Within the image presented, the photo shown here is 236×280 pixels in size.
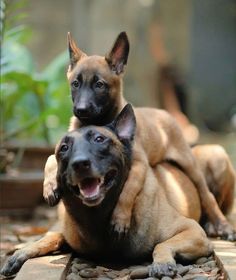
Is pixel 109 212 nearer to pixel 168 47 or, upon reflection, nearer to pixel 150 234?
pixel 150 234

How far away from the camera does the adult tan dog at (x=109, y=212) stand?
17.3 ft

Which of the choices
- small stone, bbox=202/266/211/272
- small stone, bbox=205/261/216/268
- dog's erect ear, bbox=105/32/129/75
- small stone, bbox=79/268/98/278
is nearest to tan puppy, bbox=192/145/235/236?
dog's erect ear, bbox=105/32/129/75

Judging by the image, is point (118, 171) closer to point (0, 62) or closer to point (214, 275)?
point (214, 275)

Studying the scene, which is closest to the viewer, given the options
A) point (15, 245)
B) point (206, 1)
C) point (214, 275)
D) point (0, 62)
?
point (214, 275)

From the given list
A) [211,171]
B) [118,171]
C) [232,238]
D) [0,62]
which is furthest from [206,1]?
[118,171]

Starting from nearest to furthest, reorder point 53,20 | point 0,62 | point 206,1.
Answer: point 0,62 < point 206,1 < point 53,20

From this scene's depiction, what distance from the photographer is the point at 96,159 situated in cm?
532

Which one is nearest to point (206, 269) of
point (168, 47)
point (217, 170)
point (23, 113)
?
point (217, 170)

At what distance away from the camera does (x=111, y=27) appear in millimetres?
17406

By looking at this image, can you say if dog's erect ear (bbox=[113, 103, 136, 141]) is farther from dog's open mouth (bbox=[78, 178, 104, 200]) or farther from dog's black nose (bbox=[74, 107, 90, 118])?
dog's open mouth (bbox=[78, 178, 104, 200])

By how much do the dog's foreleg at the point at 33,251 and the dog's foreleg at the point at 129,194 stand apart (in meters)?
0.84

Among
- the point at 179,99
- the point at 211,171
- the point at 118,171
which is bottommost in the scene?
the point at 179,99

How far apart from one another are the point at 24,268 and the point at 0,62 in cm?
386

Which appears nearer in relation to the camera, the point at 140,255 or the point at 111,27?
the point at 140,255
